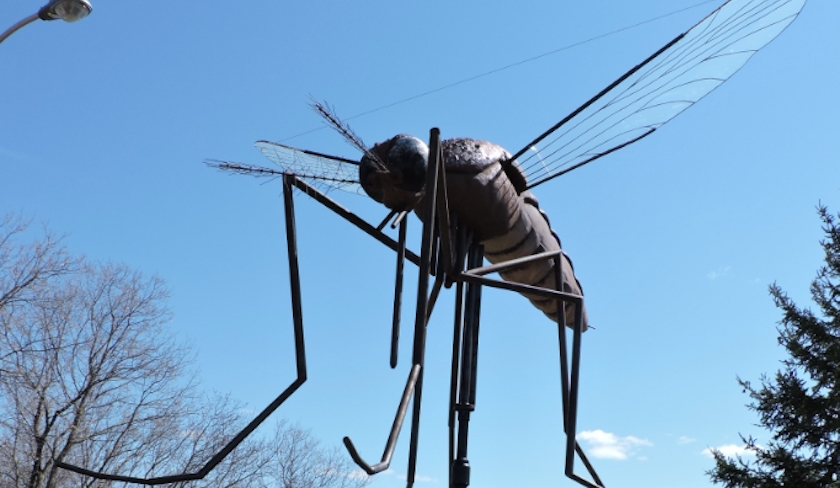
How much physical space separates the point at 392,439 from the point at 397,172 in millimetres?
1399

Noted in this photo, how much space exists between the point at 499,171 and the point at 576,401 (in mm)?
1242

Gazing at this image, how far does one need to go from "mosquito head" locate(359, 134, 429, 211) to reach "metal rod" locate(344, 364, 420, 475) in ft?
3.17

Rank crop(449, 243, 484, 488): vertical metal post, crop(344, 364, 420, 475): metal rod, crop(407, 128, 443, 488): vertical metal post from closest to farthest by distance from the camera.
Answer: crop(344, 364, 420, 475): metal rod → crop(407, 128, 443, 488): vertical metal post → crop(449, 243, 484, 488): vertical metal post

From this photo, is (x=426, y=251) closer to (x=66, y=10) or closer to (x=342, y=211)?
(x=342, y=211)

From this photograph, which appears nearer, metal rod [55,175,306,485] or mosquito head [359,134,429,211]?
metal rod [55,175,306,485]

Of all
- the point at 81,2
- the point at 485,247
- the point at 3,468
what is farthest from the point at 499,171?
the point at 3,468

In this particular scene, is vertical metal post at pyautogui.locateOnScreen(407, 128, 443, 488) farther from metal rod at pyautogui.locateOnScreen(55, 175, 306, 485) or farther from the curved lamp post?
the curved lamp post

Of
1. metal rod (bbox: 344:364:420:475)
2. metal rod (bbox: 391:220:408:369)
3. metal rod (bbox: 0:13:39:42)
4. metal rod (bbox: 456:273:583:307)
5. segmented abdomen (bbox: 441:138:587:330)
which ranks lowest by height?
metal rod (bbox: 344:364:420:475)

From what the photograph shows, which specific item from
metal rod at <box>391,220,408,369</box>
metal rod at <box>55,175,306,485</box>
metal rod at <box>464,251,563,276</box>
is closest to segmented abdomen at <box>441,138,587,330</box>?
metal rod at <box>464,251,563,276</box>

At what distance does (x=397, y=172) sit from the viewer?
415cm

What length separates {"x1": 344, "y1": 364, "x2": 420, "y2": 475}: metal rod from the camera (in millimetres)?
2920

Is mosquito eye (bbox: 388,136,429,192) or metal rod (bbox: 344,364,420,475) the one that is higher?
mosquito eye (bbox: 388,136,429,192)

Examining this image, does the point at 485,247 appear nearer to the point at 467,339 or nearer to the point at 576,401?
the point at 467,339

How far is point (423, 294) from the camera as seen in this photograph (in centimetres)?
361
